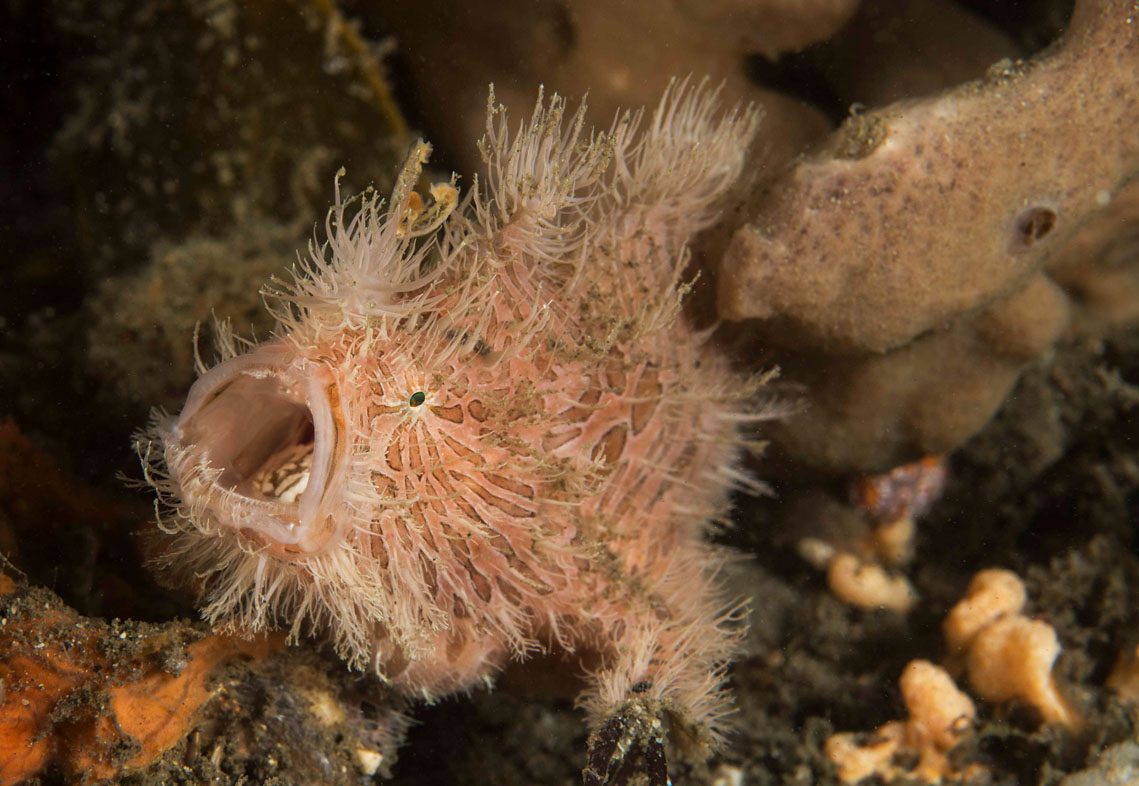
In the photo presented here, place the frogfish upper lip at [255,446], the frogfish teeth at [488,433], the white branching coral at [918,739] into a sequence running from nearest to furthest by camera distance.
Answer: the frogfish upper lip at [255,446], the frogfish teeth at [488,433], the white branching coral at [918,739]

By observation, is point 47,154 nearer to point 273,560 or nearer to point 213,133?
point 213,133

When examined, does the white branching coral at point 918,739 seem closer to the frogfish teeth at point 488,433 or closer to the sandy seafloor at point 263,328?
the sandy seafloor at point 263,328

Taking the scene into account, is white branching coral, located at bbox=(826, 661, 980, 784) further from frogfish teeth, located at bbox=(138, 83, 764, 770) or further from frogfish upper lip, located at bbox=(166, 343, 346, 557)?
frogfish upper lip, located at bbox=(166, 343, 346, 557)

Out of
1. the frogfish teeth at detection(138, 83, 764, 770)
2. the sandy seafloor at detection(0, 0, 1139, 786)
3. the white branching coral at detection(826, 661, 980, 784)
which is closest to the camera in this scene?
the frogfish teeth at detection(138, 83, 764, 770)

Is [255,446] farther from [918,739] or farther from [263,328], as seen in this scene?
[918,739]

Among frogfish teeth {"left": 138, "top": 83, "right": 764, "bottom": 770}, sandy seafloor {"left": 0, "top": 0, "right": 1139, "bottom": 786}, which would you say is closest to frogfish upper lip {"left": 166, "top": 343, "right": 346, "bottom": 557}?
frogfish teeth {"left": 138, "top": 83, "right": 764, "bottom": 770}

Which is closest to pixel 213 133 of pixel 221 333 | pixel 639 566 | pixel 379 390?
pixel 221 333

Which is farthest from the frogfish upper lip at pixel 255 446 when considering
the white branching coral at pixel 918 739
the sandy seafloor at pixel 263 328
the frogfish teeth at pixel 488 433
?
the white branching coral at pixel 918 739
